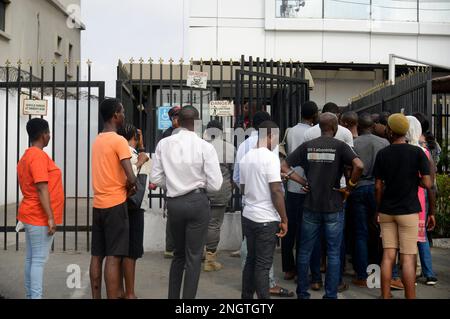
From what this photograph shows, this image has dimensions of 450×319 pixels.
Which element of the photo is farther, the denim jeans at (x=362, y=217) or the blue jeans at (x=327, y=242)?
the denim jeans at (x=362, y=217)

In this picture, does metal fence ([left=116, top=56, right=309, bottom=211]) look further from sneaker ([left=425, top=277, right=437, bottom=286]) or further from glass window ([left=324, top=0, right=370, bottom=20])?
glass window ([left=324, top=0, right=370, bottom=20])

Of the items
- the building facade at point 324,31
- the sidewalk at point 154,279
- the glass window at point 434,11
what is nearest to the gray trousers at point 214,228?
the sidewalk at point 154,279

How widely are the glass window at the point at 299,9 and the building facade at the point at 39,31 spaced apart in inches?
249

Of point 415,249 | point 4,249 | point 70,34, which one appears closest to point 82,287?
point 4,249

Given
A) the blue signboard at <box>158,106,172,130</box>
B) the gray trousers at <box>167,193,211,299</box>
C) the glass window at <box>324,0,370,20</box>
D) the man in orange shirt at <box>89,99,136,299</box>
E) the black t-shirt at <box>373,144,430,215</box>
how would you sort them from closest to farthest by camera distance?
the gray trousers at <box>167,193,211,299</box> → the man in orange shirt at <box>89,99,136,299</box> → the black t-shirt at <box>373,144,430,215</box> → the blue signboard at <box>158,106,172,130</box> → the glass window at <box>324,0,370,20</box>

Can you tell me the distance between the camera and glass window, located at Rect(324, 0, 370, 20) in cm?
1692

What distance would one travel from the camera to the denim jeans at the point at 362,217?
635cm

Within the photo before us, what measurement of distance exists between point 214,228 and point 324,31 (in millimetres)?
11448

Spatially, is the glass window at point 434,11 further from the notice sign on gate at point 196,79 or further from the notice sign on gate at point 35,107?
the notice sign on gate at point 35,107

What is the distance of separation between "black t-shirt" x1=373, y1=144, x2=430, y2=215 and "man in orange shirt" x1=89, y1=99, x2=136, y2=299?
2456 millimetres

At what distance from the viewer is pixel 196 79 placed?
774 cm

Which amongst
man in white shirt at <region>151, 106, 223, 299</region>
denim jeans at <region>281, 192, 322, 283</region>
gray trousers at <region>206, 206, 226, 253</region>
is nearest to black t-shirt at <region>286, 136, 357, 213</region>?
denim jeans at <region>281, 192, 322, 283</region>

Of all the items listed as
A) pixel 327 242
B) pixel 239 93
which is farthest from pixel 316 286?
pixel 239 93

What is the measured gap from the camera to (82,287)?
21.1 feet
